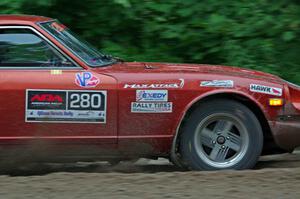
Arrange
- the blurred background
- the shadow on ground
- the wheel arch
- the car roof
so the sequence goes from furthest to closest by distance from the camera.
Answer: the blurred background
the shadow on ground
the car roof
the wheel arch

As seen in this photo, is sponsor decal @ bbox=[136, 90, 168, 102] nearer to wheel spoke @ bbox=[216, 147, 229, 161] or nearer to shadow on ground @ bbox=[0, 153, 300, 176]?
wheel spoke @ bbox=[216, 147, 229, 161]

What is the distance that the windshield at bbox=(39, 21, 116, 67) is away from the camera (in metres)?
6.15

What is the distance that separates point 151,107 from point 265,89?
3.72 ft

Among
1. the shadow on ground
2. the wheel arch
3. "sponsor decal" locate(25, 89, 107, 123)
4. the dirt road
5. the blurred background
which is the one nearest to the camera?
the dirt road

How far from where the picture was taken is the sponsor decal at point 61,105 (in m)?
5.83

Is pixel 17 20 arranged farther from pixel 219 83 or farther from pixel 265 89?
pixel 265 89

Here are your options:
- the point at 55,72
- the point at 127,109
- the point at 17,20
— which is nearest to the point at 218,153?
the point at 127,109

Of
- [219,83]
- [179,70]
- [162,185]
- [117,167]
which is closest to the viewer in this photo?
[162,185]

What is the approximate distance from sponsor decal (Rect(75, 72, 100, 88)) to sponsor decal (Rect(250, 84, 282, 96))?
1.51m

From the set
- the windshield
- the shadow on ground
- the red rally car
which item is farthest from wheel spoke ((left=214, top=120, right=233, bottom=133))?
the windshield

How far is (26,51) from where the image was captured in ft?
19.9

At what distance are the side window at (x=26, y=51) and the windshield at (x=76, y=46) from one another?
0.15 m

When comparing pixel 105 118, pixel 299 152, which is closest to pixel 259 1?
pixel 299 152

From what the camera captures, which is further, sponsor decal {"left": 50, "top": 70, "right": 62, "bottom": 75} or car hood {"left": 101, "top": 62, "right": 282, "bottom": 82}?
car hood {"left": 101, "top": 62, "right": 282, "bottom": 82}
